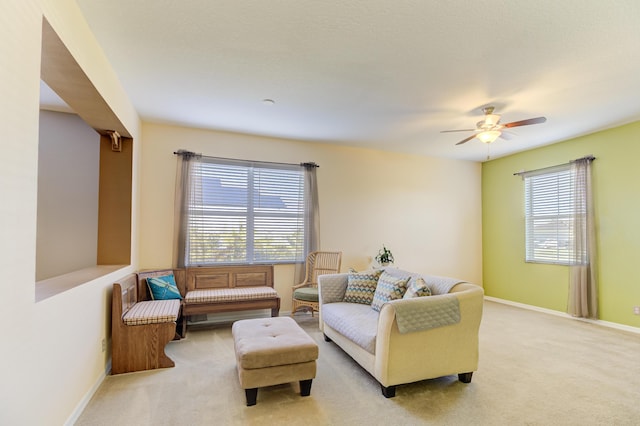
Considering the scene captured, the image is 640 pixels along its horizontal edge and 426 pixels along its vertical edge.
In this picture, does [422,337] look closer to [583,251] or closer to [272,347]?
[272,347]

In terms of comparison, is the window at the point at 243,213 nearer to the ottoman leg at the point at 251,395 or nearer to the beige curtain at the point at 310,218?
the beige curtain at the point at 310,218

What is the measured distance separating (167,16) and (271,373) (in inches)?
104

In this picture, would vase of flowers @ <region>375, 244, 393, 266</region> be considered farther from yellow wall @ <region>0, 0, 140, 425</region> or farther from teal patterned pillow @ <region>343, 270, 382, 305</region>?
yellow wall @ <region>0, 0, 140, 425</region>

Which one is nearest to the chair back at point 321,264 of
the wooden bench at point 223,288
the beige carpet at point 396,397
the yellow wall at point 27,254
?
the wooden bench at point 223,288

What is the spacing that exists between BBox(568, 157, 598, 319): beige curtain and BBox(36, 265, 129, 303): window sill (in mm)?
6040

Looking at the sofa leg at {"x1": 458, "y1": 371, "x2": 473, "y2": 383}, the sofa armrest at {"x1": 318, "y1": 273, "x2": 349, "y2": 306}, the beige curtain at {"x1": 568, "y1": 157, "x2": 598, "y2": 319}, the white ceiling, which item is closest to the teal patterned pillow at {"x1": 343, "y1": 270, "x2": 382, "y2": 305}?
the sofa armrest at {"x1": 318, "y1": 273, "x2": 349, "y2": 306}

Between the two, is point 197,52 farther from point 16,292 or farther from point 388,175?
point 388,175

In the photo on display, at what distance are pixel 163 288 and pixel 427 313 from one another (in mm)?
3061

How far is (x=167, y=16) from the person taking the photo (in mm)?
2115

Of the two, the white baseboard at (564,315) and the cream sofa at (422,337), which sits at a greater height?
the cream sofa at (422,337)

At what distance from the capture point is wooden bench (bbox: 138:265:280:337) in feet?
12.7

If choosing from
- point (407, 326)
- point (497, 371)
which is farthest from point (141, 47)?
point (497, 371)

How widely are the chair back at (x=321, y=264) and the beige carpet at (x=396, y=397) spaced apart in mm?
1513

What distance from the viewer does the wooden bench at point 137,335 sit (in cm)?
282
